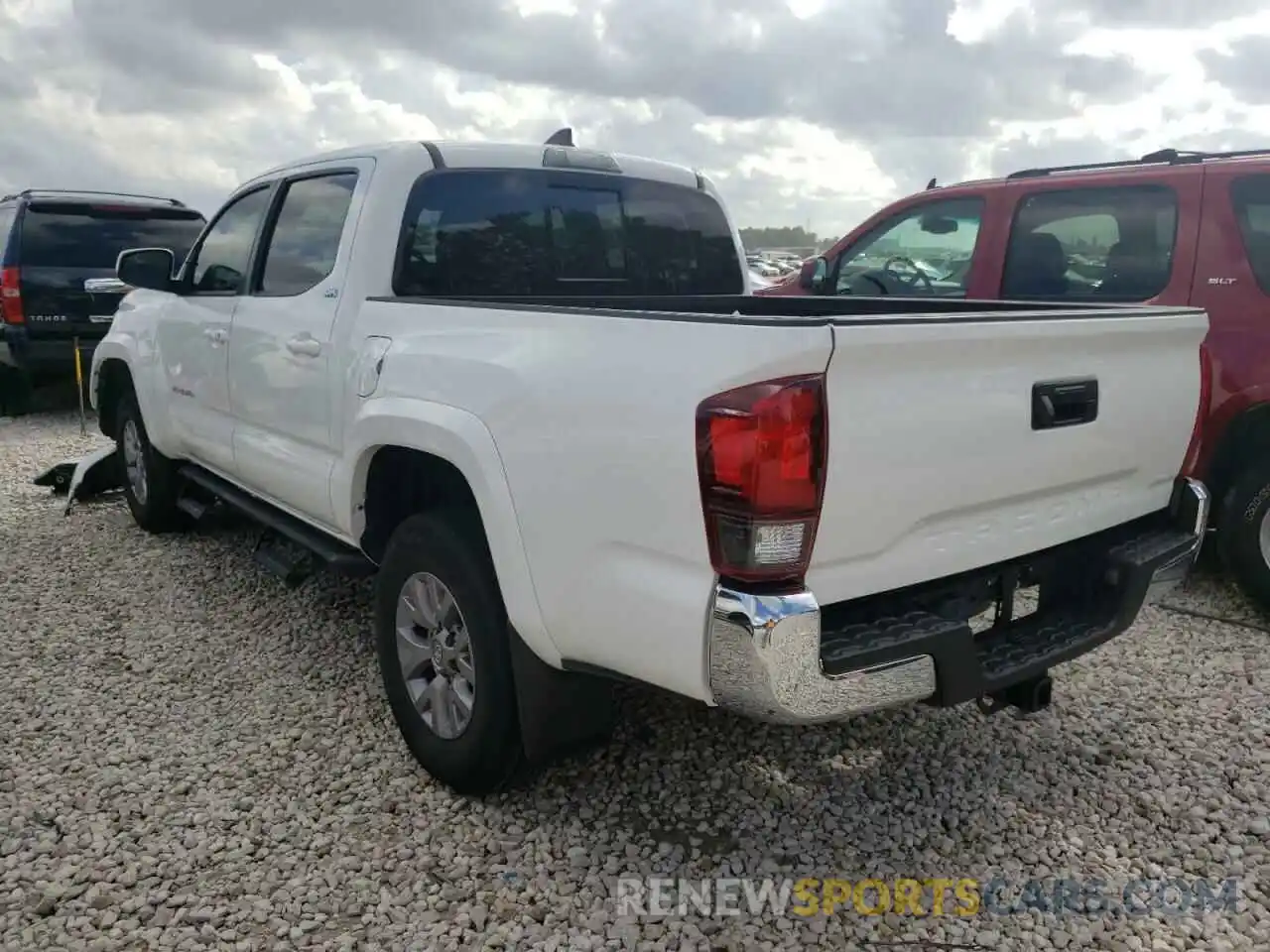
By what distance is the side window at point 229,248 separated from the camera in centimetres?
448

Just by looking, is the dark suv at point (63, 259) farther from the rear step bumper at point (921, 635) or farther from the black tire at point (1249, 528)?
the rear step bumper at point (921, 635)

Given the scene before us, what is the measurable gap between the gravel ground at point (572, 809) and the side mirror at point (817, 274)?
269 centimetres

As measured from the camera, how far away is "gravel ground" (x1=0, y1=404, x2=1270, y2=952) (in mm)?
2627

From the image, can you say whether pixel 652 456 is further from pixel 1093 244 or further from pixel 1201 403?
pixel 1093 244

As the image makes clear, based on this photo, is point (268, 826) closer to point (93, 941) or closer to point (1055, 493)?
point (93, 941)

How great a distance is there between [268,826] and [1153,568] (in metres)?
2.62

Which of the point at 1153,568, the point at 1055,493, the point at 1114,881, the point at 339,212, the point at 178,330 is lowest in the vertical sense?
the point at 1114,881

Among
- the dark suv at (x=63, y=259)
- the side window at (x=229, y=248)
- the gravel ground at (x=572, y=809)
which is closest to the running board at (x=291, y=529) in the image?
the gravel ground at (x=572, y=809)

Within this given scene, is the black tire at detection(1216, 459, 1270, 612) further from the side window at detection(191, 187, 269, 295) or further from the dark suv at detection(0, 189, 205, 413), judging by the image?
the dark suv at detection(0, 189, 205, 413)

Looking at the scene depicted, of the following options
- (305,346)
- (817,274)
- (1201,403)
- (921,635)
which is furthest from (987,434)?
(817,274)

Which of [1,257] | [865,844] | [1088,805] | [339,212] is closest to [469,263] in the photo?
[339,212]

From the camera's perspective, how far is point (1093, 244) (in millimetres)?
5199

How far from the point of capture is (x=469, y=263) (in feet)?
12.0

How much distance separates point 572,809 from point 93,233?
8529 mm
